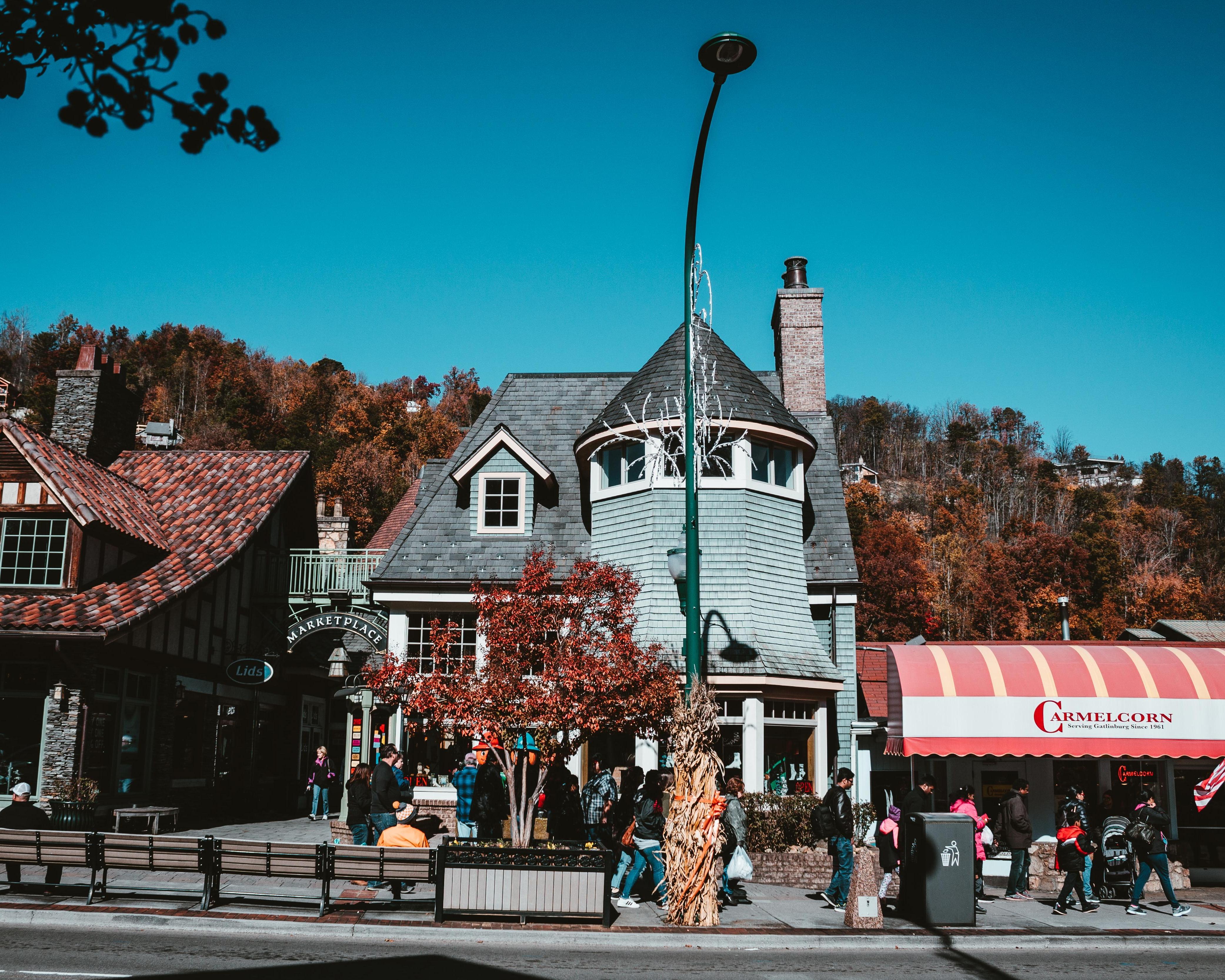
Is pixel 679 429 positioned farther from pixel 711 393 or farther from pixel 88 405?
pixel 88 405

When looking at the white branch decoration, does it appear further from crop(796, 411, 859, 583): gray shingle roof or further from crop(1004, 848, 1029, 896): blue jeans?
crop(1004, 848, 1029, 896): blue jeans

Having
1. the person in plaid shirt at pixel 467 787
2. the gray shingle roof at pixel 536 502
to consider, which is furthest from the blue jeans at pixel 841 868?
the gray shingle roof at pixel 536 502

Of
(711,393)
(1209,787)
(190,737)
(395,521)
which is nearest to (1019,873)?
(1209,787)

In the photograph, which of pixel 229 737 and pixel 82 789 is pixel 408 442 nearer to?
pixel 229 737

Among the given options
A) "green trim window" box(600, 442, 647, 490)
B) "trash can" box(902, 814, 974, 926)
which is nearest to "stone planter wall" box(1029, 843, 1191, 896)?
"trash can" box(902, 814, 974, 926)

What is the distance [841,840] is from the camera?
13.9 metres

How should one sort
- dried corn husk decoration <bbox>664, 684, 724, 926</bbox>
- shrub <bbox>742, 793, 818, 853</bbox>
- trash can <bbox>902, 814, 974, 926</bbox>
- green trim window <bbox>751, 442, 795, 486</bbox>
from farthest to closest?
1. green trim window <bbox>751, 442, 795, 486</bbox>
2. shrub <bbox>742, 793, 818, 853</bbox>
3. trash can <bbox>902, 814, 974, 926</bbox>
4. dried corn husk decoration <bbox>664, 684, 724, 926</bbox>

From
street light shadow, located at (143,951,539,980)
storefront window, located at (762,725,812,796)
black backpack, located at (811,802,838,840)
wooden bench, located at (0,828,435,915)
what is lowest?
street light shadow, located at (143,951,539,980)

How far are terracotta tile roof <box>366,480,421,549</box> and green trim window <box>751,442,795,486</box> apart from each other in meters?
12.8

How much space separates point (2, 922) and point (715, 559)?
1293cm

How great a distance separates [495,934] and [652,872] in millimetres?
3101

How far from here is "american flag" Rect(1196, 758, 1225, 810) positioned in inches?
698

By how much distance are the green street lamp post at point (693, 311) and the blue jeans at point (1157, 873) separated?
674cm

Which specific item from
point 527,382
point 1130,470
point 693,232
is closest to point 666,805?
point 693,232
